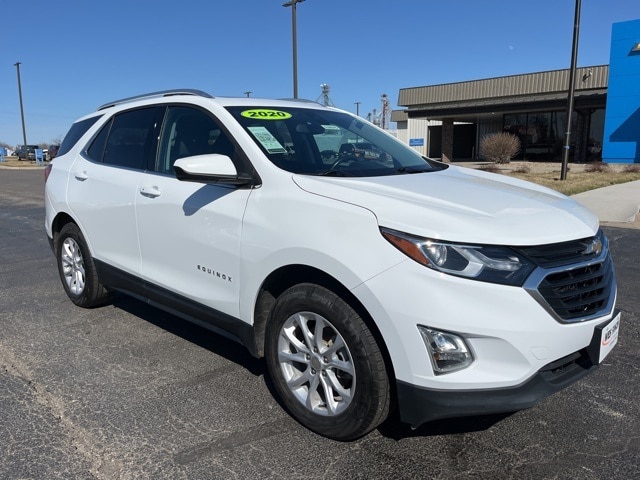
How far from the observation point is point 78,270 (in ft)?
16.3

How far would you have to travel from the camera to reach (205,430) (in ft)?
9.76

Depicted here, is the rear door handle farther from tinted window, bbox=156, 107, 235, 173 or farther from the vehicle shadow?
the vehicle shadow

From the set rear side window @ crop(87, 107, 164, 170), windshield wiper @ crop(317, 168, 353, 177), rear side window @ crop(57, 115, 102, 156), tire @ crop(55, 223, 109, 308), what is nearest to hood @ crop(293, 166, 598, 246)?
windshield wiper @ crop(317, 168, 353, 177)

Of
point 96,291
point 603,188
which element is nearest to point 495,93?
point 603,188

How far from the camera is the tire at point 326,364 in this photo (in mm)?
2551

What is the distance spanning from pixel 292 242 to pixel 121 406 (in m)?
1.51

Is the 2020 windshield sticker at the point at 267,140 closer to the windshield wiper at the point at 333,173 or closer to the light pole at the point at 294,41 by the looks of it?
the windshield wiper at the point at 333,173

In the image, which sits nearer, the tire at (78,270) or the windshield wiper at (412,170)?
the windshield wiper at (412,170)

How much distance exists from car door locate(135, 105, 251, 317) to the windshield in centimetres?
27

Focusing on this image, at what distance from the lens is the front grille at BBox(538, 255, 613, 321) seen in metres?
2.40

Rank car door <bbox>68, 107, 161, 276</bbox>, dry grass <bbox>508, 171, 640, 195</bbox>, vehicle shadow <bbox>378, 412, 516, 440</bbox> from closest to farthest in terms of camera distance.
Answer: vehicle shadow <bbox>378, 412, 516, 440</bbox>, car door <bbox>68, 107, 161, 276</bbox>, dry grass <bbox>508, 171, 640, 195</bbox>

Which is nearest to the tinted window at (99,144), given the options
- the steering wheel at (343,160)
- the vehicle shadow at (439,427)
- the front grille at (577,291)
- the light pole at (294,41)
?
the steering wheel at (343,160)

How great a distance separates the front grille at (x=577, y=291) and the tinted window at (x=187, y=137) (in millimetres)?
2078

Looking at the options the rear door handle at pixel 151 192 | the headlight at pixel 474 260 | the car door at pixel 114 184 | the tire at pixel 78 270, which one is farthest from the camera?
the tire at pixel 78 270
